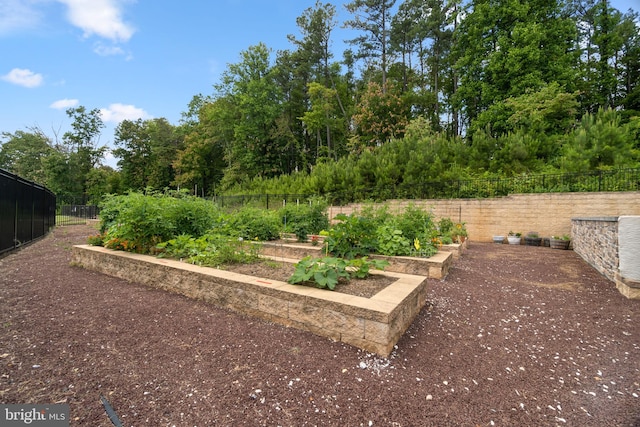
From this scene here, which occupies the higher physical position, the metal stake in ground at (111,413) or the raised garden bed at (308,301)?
the raised garden bed at (308,301)

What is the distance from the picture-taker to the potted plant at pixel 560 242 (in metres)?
8.66

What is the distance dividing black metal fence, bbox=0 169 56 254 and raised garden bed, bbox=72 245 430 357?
5200mm

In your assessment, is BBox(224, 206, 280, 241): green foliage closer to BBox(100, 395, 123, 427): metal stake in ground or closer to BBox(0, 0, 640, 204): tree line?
BBox(100, 395, 123, 427): metal stake in ground

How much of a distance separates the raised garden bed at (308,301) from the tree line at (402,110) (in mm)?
10519

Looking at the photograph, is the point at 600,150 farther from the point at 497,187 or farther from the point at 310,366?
the point at 310,366

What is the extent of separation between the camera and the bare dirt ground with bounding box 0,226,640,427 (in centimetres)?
169

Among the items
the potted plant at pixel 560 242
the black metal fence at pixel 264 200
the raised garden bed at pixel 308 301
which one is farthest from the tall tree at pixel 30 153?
the potted plant at pixel 560 242

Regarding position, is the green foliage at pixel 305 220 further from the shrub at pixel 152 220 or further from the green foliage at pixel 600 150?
the green foliage at pixel 600 150

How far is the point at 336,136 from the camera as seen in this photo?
85.1 feet

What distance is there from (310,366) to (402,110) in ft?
70.7

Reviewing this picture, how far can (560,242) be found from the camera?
8680mm

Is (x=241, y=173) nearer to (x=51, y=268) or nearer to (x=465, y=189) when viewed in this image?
(x=465, y=189)

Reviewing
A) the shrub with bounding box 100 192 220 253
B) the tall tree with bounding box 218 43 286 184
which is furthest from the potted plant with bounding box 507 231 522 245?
the tall tree with bounding box 218 43 286 184

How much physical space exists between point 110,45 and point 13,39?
→ 2.00 meters
